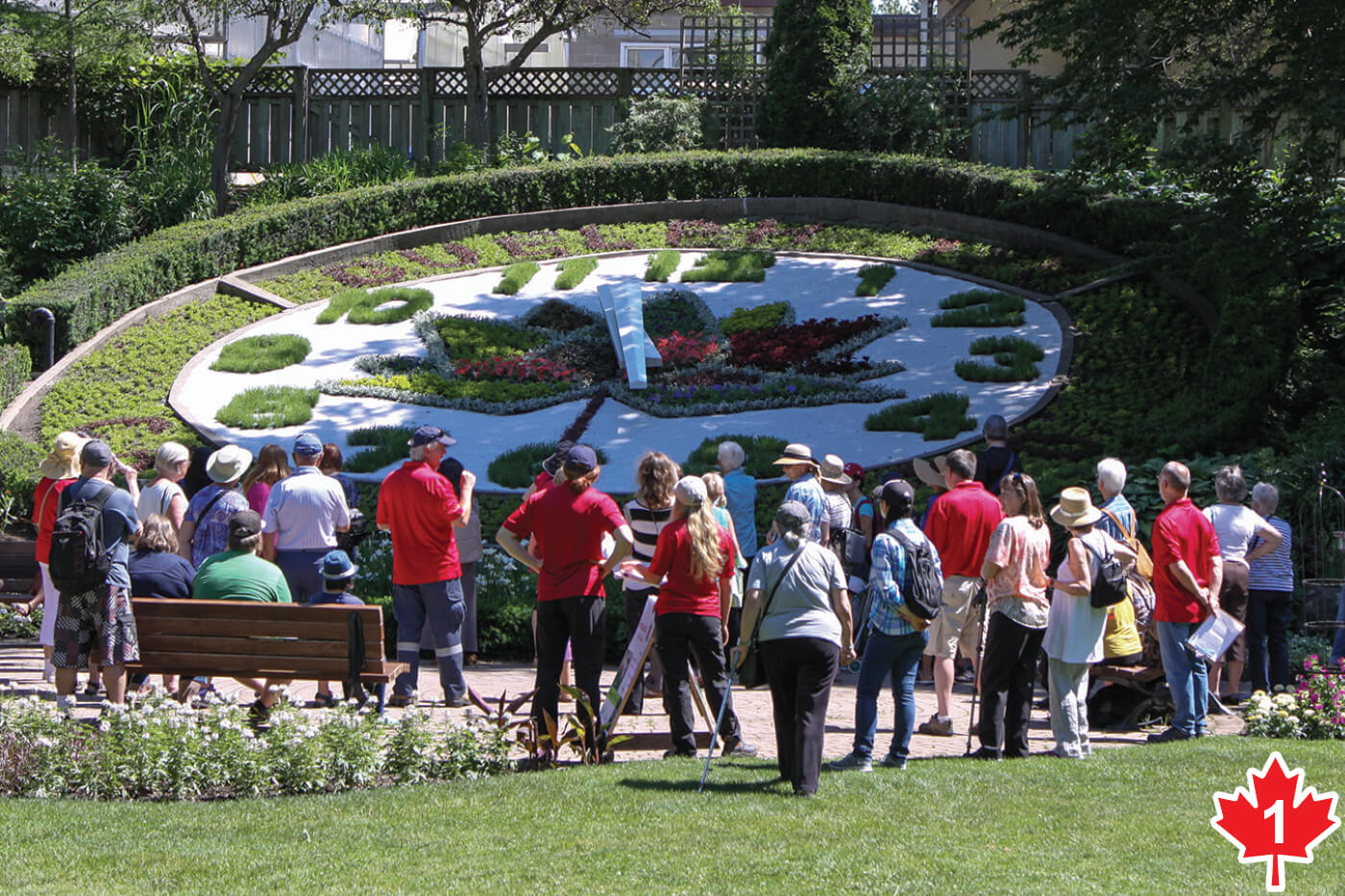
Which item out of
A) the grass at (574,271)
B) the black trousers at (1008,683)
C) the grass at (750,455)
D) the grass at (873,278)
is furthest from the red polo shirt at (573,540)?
the grass at (574,271)

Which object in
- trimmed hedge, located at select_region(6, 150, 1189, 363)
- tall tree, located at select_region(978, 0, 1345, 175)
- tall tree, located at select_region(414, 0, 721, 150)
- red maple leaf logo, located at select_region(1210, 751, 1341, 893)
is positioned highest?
tall tree, located at select_region(414, 0, 721, 150)

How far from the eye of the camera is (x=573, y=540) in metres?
6.95

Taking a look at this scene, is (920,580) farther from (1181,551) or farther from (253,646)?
(253,646)

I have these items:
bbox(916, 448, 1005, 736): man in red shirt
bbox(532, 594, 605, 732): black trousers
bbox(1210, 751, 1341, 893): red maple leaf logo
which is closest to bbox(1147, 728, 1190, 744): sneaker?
bbox(916, 448, 1005, 736): man in red shirt

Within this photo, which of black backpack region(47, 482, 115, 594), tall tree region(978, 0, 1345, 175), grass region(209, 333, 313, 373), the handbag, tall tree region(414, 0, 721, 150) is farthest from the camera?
tall tree region(414, 0, 721, 150)

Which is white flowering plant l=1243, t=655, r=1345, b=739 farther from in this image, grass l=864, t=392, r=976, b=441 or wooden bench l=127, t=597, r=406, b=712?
grass l=864, t=392, r=976, b=441

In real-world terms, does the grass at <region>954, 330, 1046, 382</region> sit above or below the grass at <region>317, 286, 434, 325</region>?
below

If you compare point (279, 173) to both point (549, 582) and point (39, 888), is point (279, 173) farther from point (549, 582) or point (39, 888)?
point (39, 888)

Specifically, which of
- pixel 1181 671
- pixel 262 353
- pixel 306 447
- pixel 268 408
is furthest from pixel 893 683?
pixel 262 353

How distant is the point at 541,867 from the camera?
5195 mm

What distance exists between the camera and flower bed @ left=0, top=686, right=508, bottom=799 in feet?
20.8

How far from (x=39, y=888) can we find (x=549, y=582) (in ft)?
8.85

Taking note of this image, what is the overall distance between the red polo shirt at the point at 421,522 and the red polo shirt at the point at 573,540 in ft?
3.52

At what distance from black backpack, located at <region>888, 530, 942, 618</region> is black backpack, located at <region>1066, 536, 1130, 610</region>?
33.3 inches
